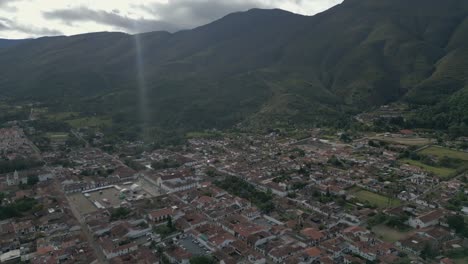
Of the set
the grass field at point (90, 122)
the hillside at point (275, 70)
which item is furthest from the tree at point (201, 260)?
the grass field at point (90, 122)

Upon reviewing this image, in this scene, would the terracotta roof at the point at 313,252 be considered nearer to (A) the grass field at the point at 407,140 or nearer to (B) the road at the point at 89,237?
(B) the road at the point at 89,237

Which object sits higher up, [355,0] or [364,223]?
[355,0]

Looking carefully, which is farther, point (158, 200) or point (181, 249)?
point (158, 200)

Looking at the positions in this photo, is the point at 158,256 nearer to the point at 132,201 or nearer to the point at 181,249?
the point at 181,249

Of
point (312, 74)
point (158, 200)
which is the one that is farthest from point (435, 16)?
point (158, 200)

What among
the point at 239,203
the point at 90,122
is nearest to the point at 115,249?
the point at 239,203

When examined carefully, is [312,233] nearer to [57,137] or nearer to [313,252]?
[313,252]
